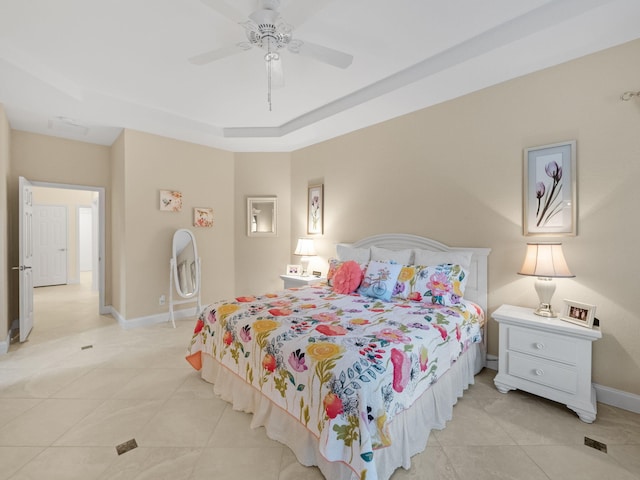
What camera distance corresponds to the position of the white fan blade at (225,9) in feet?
6.05

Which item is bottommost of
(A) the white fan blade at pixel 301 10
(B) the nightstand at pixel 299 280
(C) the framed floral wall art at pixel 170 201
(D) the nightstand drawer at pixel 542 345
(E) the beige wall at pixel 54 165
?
(D) the nightstand drawer at pixel 542 345

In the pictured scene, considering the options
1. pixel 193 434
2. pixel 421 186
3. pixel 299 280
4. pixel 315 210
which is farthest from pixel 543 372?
Answer: pixel 315 210

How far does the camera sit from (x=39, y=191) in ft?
23.7

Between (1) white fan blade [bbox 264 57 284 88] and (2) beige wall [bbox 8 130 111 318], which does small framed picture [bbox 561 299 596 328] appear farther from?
(2) beige wall [bbox 8 130 111 318]

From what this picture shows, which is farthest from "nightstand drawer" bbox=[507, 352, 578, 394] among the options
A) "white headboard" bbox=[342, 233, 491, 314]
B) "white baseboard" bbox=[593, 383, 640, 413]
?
"white headboard" bbox=[342, 233, 491, 314]

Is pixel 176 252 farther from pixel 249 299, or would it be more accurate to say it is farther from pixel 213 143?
pixel 249 299

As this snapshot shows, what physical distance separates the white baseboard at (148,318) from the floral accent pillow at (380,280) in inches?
119

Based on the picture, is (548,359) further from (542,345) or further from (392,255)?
(392,255)

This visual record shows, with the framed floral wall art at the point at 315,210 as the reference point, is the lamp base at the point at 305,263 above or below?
below

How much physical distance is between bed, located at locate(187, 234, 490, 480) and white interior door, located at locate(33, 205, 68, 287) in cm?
694

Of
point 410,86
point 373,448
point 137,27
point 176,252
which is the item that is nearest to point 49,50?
point 137,27

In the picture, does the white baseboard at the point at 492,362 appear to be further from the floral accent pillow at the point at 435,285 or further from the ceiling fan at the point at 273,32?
the ceiling fan at the point at 273,32

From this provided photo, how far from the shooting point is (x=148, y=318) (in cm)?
432

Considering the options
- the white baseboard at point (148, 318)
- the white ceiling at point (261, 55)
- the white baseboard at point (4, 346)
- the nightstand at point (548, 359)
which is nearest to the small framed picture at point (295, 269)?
the white baseboard at point (148, 318)
